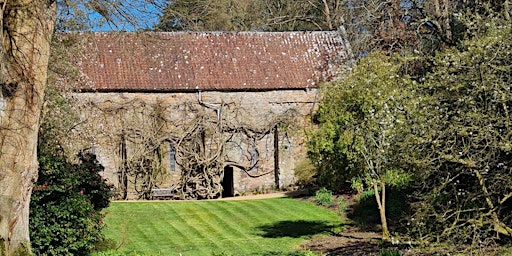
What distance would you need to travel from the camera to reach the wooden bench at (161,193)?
27.6 meters

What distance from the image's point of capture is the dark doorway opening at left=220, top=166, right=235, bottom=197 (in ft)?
97.2

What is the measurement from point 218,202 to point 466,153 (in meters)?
16.5

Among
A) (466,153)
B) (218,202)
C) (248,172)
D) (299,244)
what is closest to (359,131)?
(299,244)

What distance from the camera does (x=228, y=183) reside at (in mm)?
30156

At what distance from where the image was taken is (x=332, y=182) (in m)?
21.1

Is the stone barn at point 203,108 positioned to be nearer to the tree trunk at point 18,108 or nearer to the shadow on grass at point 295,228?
the shadow on grass at point 295,228

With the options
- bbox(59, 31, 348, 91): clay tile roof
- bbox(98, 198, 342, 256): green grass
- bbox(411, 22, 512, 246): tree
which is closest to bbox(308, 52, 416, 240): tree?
bbox(98, 198, 342, 256): green grass

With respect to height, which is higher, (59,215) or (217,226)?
(59,215)

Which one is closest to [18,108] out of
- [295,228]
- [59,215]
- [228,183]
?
[59,215]

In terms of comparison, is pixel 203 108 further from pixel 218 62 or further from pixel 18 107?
pixel 18 107

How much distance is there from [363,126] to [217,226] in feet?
20.2

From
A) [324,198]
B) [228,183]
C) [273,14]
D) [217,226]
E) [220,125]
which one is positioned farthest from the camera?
[273,14]

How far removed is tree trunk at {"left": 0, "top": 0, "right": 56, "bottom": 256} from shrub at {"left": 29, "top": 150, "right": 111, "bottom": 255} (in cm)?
326

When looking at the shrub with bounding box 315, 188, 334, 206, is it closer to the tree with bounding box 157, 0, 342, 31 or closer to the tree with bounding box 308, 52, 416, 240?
the tree with bounding box 308, 52, 416, 240
